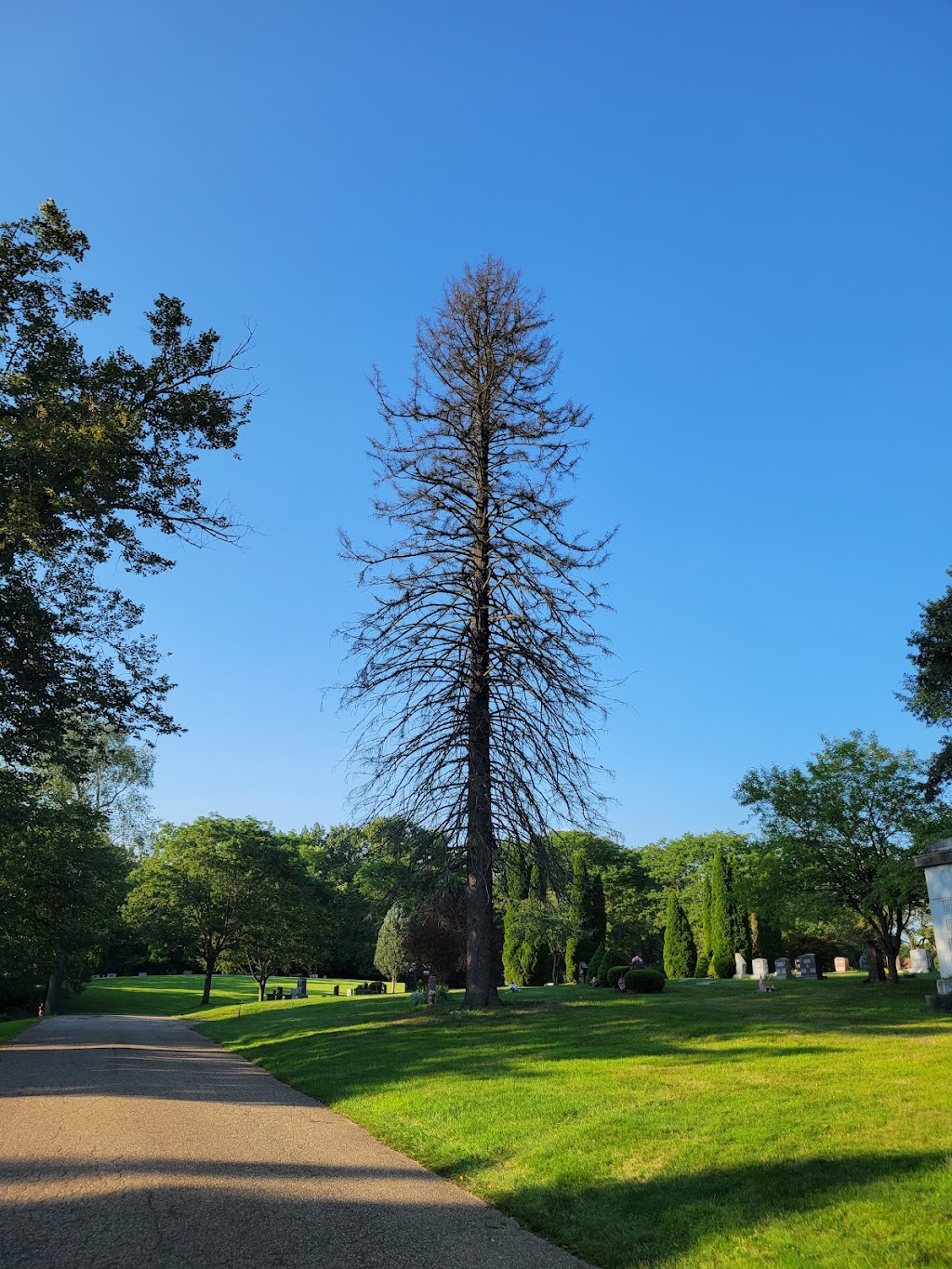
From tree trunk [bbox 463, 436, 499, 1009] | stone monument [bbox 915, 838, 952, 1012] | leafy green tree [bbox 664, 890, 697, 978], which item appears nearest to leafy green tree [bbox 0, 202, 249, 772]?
tree trunk [bbox 463, 436, 499, 1009]

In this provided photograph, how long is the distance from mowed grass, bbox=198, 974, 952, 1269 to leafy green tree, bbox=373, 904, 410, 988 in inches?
1127

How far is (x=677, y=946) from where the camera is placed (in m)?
43.8

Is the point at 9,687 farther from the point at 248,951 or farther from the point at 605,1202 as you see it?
the point at 248,951

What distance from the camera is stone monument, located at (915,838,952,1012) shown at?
17188 millimetres

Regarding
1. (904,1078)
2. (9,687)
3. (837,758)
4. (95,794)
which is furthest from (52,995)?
(904,1078)

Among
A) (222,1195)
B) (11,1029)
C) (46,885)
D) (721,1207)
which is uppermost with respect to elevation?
(46,885)

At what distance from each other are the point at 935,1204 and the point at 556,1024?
35.8 ft

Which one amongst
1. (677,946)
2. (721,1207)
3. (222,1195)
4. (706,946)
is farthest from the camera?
→ (677,946)

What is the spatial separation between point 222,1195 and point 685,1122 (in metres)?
4.06

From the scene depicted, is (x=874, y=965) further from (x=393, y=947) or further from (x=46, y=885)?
(x=393, y=947)

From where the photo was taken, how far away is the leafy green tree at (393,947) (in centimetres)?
4356

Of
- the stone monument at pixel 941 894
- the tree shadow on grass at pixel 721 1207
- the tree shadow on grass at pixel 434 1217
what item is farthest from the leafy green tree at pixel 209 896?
the tree shadow on grass at pixel 721 1207

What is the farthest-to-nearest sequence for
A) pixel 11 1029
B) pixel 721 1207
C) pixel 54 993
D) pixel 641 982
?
pixel 54 993 → pixel 11 1029 → pixel 641 982 → pixel 721 1207

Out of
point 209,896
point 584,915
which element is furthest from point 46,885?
point 584,915
